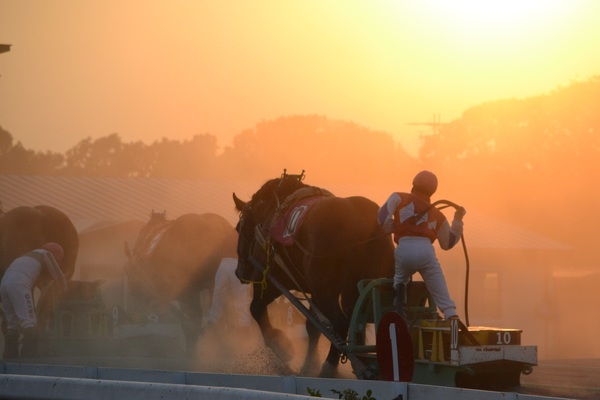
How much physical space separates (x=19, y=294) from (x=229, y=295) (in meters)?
4.11

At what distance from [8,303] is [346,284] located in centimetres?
756

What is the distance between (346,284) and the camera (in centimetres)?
1500

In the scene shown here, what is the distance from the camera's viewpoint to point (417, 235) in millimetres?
13336

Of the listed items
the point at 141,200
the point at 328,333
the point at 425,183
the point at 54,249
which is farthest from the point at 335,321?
Answer: the point at 141,200

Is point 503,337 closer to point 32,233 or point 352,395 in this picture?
point 352,395

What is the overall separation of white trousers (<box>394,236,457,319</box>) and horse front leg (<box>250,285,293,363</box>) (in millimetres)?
3879

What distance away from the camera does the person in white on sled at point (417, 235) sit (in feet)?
43.4

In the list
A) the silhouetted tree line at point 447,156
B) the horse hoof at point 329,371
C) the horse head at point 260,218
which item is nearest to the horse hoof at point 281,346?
the horse head at point 260,218

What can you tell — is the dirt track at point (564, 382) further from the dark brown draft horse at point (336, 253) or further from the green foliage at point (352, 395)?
the green foliage at point (352, 395)

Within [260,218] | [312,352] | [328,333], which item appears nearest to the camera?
[328,333]

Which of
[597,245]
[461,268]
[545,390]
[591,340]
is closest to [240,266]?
[545,390]

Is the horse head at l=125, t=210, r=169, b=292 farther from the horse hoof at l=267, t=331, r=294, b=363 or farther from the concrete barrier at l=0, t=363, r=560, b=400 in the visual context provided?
the concrete barrier at l=0, t=363, r=560, b=400

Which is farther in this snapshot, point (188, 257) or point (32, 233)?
point (32, 233)

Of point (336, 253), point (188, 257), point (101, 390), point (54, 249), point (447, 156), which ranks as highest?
point (447, 156)
